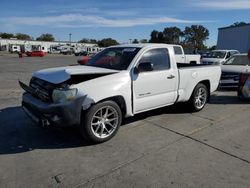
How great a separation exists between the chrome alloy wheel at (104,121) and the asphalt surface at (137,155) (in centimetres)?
20

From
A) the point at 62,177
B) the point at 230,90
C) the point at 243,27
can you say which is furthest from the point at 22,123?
the point at 243,27

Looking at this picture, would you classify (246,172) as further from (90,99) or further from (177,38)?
(177,38)

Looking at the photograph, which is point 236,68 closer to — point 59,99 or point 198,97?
point 198,97

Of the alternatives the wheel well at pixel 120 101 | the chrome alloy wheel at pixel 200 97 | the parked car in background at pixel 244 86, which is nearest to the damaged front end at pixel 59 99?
the wheel well at pixel 120 101

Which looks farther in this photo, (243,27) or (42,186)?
(243,27)

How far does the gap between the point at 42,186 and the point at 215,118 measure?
4.27m

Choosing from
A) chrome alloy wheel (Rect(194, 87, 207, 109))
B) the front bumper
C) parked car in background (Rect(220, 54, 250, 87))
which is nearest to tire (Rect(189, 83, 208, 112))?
chrome alloy wheel (Rect(194, 87, 207, 109))

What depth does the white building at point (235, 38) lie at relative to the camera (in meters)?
45.4

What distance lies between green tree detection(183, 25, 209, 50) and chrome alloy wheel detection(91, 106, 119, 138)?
100 m

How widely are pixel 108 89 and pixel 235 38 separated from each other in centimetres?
4969

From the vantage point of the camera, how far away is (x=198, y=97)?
651 centimetres

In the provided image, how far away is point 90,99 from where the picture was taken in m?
4.16

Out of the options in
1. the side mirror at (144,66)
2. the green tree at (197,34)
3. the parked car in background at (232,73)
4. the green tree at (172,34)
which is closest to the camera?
the side mirror at (144,66)

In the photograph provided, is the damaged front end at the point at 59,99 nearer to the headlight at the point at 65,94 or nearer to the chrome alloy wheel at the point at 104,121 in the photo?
the headlight at the point at 65,94
